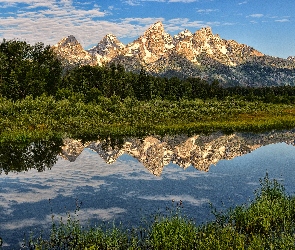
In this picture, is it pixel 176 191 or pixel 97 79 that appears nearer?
pixel 176 191

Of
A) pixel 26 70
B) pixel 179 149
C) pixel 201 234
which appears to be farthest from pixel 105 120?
pixel 201 234

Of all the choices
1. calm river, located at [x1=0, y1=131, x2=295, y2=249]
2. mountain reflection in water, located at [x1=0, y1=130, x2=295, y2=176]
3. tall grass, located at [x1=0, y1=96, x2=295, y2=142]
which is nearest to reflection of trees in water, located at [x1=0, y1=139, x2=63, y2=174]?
mountain reflection in water, located at [x1=0, y1=130, x2=295, y2=176]

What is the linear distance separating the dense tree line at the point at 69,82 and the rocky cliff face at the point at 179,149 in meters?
46.1

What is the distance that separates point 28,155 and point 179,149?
19.5 metres

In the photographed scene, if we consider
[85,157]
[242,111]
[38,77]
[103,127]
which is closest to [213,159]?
[85,157]

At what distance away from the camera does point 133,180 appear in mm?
34219

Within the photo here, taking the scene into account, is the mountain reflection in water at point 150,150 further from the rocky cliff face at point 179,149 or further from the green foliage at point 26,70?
the green foliage at point 26,70

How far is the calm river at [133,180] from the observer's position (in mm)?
23750

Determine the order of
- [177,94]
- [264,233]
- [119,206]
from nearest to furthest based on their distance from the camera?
[264,233]
[119,206]
[177,94]

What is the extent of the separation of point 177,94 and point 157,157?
114 m

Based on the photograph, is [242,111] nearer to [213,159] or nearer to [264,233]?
[213,159]

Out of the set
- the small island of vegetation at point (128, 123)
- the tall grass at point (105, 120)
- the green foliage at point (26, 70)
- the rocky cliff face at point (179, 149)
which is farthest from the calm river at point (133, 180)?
the green foliage at point (26, 70)

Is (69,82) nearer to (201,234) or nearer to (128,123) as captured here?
(128,123)

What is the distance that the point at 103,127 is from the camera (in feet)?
231
